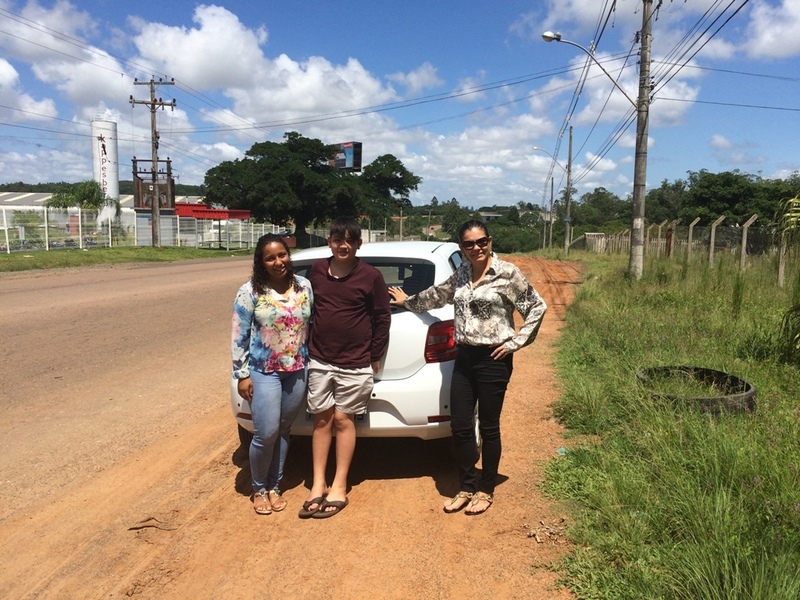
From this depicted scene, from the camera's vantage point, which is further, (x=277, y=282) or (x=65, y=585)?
(x=277, y=282)

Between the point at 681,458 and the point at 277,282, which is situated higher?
the point at 277,282

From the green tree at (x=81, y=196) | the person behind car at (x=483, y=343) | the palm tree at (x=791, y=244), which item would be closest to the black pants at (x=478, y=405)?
the person behind car at (x=483, y=343)

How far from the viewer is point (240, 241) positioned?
48125 millimetres

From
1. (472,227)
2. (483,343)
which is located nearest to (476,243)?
(472,227)

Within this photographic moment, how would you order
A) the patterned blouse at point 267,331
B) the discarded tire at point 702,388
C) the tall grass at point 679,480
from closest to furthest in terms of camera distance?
the tall grass at point 679,480 → the patterned blouse at point 267,331 → the discarded tire at point 702,388

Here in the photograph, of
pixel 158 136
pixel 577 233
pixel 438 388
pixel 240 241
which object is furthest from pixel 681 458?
pixel 577 233

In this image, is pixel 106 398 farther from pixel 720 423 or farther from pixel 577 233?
pixel 577 233

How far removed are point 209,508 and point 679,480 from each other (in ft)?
8.91

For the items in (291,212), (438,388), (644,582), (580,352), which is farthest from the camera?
(291,212)

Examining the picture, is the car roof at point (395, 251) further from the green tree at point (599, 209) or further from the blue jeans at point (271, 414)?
the green tree at point (599, 209)

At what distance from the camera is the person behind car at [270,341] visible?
348 cm

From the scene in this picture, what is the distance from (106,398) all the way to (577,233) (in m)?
79.1

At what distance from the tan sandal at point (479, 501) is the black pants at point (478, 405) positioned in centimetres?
3

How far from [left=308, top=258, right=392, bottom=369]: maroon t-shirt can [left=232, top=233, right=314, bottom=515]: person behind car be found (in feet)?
0.24
